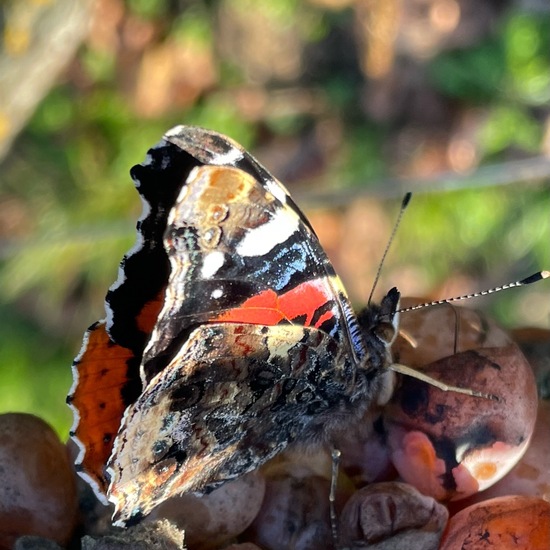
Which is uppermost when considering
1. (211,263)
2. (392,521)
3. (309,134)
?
(309,134)

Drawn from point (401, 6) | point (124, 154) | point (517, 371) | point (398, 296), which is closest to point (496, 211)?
point (401, 6)

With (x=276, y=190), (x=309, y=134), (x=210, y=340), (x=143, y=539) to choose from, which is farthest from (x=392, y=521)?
(x=309, y=134)

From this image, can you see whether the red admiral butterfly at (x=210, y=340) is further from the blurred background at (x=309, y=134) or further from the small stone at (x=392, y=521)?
the blurred background at (x=309, y=134)

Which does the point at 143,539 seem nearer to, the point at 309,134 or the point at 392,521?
the point at 392,521

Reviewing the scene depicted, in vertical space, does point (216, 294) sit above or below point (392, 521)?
above

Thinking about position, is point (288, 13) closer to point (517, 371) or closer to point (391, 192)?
point (391, 192)

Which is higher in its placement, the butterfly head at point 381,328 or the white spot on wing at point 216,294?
the white spot on wing at point 216,294

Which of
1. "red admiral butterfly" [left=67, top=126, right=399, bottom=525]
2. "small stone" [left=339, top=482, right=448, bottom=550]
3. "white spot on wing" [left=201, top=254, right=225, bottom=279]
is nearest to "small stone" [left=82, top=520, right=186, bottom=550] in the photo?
"red admiral butterfly" [left=67, top=126, right=399, bottom=525]

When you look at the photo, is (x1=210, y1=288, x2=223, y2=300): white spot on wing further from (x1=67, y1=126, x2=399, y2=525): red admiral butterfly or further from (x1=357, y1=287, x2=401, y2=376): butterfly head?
(x1=357, y1=287, x2=401, y2=376): butterfly head

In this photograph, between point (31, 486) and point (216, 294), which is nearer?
point (31, 486)

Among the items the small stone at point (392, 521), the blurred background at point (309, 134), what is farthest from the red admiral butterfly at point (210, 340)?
the blurred background at point (309, 134)
